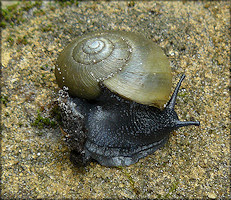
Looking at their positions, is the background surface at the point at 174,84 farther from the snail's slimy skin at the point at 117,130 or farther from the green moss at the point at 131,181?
the snail's slimy skin at the point at 117,130

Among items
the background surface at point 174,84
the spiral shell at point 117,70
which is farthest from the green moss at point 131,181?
the spiral shell at point 117,70

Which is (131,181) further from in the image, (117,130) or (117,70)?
(117,70)

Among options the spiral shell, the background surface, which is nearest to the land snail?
the spiral shell

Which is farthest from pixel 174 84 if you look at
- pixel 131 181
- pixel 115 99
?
pixel 131 181

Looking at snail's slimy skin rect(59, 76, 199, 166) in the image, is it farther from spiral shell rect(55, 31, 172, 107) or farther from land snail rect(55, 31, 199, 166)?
spiral shell rect(55, 31, 172, 107)

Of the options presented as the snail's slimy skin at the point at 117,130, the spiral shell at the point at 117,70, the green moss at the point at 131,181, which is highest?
the spiral shell at the point at 117,70

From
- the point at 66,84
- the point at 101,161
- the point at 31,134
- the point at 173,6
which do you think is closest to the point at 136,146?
the point at 101,161
